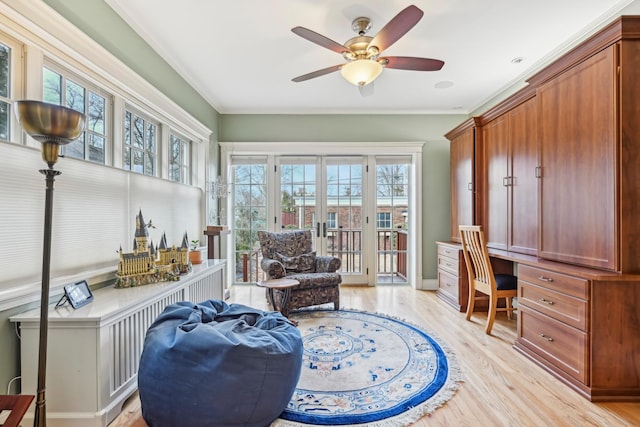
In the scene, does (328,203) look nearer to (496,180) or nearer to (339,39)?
(496,180)

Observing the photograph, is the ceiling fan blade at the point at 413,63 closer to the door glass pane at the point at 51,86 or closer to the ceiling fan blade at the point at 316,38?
the ceiling fan blade at the point at 316,38

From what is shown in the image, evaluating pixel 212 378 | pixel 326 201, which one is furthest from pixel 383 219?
pixel 212 378

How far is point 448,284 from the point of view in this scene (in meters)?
4.05

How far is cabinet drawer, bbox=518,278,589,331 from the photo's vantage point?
200cm

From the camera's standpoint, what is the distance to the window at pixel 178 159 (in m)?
3.50

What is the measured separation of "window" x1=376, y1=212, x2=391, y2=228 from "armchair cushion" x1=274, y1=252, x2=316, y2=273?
1422mm

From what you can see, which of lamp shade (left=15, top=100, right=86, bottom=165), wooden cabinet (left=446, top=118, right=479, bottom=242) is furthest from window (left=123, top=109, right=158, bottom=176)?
wooden cabinet (left=446, top=118, right=479, bottom=242)

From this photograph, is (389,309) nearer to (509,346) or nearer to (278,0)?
(509,346)

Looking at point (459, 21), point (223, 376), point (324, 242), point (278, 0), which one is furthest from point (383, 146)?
point (223, 376)

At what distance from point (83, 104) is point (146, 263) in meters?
1.20

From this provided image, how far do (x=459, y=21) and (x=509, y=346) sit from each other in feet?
8.96

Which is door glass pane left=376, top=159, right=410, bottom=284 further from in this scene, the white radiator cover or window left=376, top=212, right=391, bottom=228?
the white radiator cover

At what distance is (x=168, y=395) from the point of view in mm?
1543

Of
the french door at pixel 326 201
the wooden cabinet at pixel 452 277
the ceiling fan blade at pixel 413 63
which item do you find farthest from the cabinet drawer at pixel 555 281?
the french door at pixel 326 201
